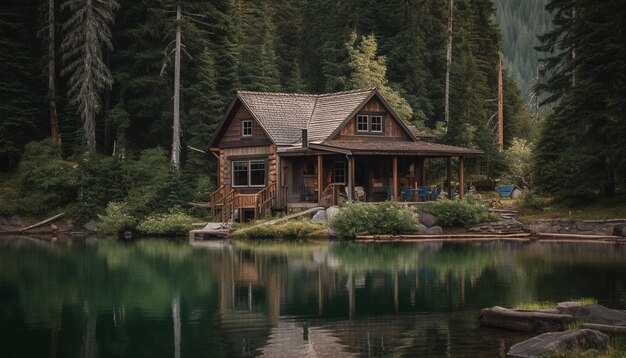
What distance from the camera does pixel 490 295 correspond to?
19.7 metres

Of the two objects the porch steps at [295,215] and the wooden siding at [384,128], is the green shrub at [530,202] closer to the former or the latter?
the wooden siding at [384,128]

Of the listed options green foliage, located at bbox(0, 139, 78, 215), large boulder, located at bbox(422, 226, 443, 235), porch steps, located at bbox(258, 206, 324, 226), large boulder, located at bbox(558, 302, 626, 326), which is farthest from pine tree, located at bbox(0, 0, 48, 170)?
large boulder, located at bbox(558, 302, 626, 326)

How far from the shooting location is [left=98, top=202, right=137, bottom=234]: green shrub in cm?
4409

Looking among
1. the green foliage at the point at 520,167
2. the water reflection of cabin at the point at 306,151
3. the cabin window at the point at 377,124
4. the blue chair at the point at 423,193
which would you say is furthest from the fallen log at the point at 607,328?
the green foliage at the point at 520,167

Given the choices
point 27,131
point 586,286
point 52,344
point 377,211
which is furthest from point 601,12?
point 27,131

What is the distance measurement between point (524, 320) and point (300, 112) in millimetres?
34272

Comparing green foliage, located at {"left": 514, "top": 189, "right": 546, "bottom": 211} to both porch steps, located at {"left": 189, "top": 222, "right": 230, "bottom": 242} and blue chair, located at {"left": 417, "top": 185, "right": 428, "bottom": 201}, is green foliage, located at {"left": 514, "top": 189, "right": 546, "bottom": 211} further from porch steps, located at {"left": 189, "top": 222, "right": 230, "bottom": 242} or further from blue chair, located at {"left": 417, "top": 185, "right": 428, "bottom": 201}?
porch steps, located at {"left": 189, "top": 222, "right": 230, "bottom": 242}

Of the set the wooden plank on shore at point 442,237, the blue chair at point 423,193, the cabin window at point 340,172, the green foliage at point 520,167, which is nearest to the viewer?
the wooden plank on shore at point 442,237

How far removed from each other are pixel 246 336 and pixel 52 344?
129 inches

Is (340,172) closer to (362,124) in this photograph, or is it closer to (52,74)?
(362,124)

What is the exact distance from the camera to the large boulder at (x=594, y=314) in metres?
14.6

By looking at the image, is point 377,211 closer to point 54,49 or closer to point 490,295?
point 490,295

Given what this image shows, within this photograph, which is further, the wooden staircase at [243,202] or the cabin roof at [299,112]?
the cabin roof at [299,112]

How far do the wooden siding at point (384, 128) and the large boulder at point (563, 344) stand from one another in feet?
107
